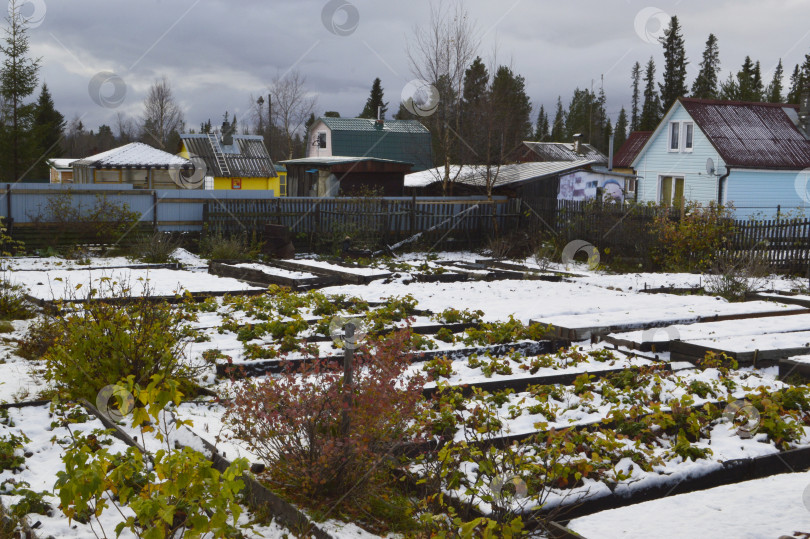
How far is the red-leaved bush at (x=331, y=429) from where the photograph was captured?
4668 mm

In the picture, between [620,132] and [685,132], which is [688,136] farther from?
[620,132]

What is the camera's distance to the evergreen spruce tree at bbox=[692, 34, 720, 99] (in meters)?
56.2

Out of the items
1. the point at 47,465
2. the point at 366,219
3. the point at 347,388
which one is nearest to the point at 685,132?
the point at 366,219

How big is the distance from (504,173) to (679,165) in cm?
993

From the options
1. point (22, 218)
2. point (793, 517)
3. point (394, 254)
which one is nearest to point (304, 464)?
point (793, 517)

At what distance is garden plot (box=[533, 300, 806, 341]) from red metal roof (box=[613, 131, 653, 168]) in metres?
39.0

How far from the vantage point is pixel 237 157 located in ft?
122

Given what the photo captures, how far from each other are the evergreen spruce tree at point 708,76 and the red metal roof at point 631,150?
8.12m

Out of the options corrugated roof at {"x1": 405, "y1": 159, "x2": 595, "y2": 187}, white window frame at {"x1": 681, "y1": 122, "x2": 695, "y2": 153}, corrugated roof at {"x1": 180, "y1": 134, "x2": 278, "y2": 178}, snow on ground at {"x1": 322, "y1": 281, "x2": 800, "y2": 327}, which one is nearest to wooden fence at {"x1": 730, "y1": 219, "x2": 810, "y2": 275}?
snow on ground at {"x1": 322, "y1": 281, "x2": 800, "y2": 327}

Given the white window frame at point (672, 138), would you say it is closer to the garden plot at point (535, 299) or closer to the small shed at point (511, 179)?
the small shed at point (511, 179)

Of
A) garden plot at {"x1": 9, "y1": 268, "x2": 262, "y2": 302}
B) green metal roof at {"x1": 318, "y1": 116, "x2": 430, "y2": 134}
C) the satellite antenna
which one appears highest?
green metal roof at {"x1": 318, "y1": 116, "x2": 430, "y2": 134}

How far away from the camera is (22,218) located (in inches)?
760

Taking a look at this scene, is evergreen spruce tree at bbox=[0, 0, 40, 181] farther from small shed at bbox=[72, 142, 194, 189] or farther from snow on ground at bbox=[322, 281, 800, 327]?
snow on ground at bbox=[322, 281, 800, 327]

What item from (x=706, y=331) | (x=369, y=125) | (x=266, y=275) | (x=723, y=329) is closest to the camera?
(x=706, y=331)
